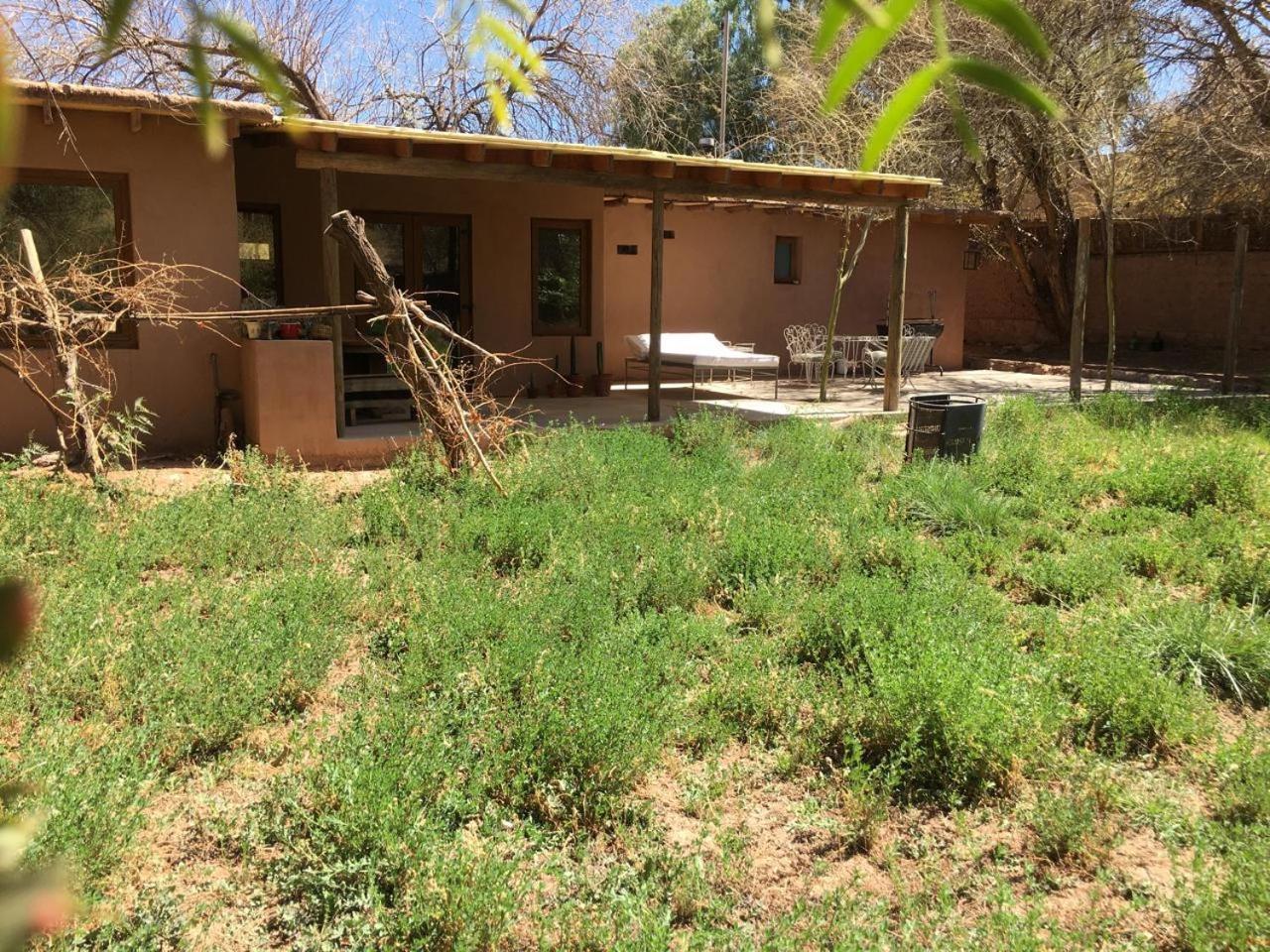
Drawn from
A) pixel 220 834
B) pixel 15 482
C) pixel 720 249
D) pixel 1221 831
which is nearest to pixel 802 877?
pixel 1221 831

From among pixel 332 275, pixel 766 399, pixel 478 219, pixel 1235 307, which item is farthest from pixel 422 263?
pixel 1235 307

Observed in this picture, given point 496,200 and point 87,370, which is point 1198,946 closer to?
point 87,370

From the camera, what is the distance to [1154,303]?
2030 centimetres

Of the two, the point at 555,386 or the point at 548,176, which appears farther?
the point at 555,386

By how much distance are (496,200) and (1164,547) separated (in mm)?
9132

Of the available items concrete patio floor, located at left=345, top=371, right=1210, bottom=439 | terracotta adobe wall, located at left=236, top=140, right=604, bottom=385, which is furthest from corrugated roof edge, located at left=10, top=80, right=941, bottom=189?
terracotta adobe wall, located at left=236, top=140, right=604, bottom=385

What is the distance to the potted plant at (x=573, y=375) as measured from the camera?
1361 centimetres

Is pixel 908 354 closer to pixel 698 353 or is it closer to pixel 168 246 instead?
pixel 698 353

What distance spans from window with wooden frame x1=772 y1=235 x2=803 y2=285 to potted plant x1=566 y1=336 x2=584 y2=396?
4958 millimetres

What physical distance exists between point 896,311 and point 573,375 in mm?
4150

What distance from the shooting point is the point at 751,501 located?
704 centimetres

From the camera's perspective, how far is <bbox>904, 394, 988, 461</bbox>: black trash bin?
28.8ft

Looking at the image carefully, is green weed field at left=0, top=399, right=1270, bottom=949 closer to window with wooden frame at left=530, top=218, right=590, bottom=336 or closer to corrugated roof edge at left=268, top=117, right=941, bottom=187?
corrugated roof edge at left=268, top=117, right=941, bottom=187

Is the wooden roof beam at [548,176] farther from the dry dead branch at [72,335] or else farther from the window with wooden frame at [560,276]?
the window with wooden frame at [560,276]
